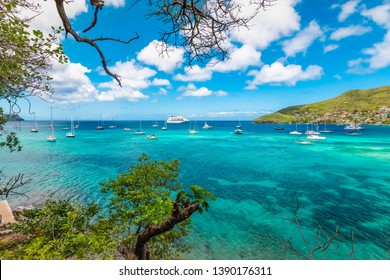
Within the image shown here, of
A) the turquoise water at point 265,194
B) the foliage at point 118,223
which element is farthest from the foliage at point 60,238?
the turquoise water at point 265,194

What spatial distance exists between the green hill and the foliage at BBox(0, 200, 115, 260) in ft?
482

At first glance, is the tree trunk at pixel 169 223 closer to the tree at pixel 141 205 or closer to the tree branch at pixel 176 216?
the tree branch at pixel 176 216

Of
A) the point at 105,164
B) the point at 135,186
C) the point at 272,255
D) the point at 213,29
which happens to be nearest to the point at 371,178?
the point at 272,255

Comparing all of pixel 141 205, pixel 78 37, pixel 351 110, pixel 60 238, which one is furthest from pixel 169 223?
pixel 351 110

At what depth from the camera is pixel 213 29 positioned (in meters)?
2.76

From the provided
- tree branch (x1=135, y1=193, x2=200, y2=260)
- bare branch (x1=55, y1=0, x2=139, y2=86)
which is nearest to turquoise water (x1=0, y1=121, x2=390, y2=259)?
tree branch (x1=135, y1=193, x2=200, y2=260)

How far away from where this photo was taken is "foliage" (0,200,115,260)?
4.77 meters

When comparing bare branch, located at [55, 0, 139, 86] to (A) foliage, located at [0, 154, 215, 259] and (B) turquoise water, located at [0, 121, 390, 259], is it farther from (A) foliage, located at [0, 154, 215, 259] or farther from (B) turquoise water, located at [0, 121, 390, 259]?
(B) turquoise water, located at [0, 121, 390, 259]

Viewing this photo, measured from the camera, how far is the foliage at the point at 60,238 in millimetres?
4766

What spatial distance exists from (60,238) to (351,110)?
168 meters
